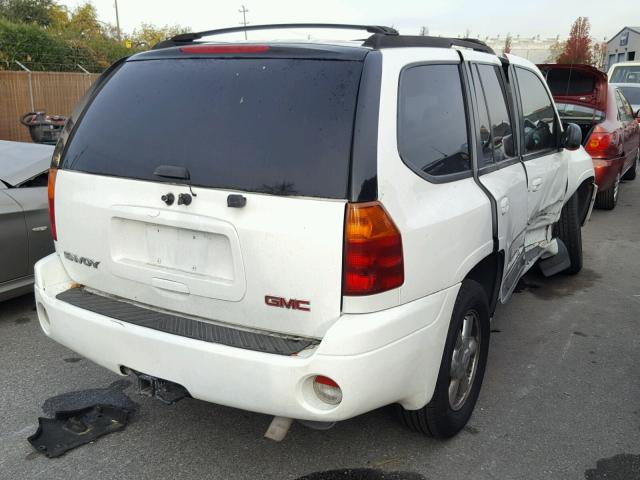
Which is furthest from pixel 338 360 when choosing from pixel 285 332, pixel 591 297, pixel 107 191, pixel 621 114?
pixel 621 114

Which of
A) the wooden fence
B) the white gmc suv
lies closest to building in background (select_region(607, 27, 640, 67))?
the wooden fence

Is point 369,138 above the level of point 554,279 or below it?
above

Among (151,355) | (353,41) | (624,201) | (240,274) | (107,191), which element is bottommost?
(624,201)

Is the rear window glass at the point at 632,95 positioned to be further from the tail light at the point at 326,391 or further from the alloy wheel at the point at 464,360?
the tail light at the point at 326,391

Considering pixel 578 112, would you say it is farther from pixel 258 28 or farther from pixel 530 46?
pixel 530 46

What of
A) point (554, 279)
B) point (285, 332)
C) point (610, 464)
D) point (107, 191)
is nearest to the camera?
point (285, 332)

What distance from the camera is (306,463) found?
2906 mm

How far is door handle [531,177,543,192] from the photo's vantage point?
3912mm

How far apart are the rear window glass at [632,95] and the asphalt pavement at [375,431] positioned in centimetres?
1170

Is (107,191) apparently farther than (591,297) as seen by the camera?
No

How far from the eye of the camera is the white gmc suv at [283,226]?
2.31 metres

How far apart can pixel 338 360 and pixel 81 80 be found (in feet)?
59.5

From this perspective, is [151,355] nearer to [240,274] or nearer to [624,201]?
[240,274]

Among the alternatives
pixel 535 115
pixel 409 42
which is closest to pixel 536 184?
pixel 535 115
